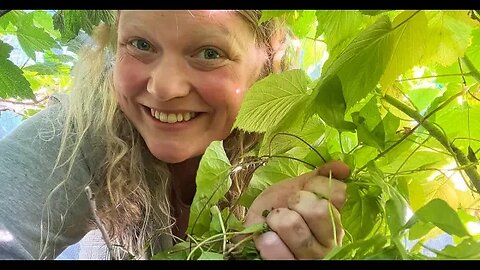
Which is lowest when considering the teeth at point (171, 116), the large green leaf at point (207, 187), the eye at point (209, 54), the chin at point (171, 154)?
the large green leaf at point (207, 187)

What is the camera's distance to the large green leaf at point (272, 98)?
51 cm

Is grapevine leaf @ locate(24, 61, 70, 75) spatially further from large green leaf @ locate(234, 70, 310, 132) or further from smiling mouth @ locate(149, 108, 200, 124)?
large green leaf @ locate(234, 70, 310, 132)

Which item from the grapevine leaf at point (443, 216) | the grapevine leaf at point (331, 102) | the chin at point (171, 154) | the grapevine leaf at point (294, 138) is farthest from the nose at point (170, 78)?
the grapevine leaf at point (443, 216)

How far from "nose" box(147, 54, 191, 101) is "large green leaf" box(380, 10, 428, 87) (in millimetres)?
342

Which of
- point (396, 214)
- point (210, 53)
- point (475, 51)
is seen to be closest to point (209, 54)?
point (210, 53)

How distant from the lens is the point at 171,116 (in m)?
0.83

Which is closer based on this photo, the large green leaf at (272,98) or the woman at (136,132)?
the large green leaf at (272,98)

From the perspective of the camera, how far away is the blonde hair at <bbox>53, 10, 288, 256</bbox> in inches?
32.0

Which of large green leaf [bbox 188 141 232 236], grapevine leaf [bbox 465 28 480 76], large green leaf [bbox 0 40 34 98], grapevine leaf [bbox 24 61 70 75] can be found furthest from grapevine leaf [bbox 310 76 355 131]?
grapevine leaf [bbox 24 61 70 75]

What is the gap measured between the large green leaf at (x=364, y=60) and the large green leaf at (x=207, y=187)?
0.13m

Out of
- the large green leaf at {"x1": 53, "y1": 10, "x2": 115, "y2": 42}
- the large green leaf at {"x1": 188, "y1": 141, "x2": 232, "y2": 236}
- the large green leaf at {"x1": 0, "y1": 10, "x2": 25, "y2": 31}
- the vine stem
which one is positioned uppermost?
the large green leaf at {"x1": 0, "y1": 10, "x2": 25, "y2": 31}

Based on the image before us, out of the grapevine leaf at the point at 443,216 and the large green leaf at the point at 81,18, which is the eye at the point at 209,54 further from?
the grapevine leaf at the point at 443,216

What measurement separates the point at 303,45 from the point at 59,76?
0.52 meters

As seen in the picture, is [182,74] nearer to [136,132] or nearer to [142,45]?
[142,45]
